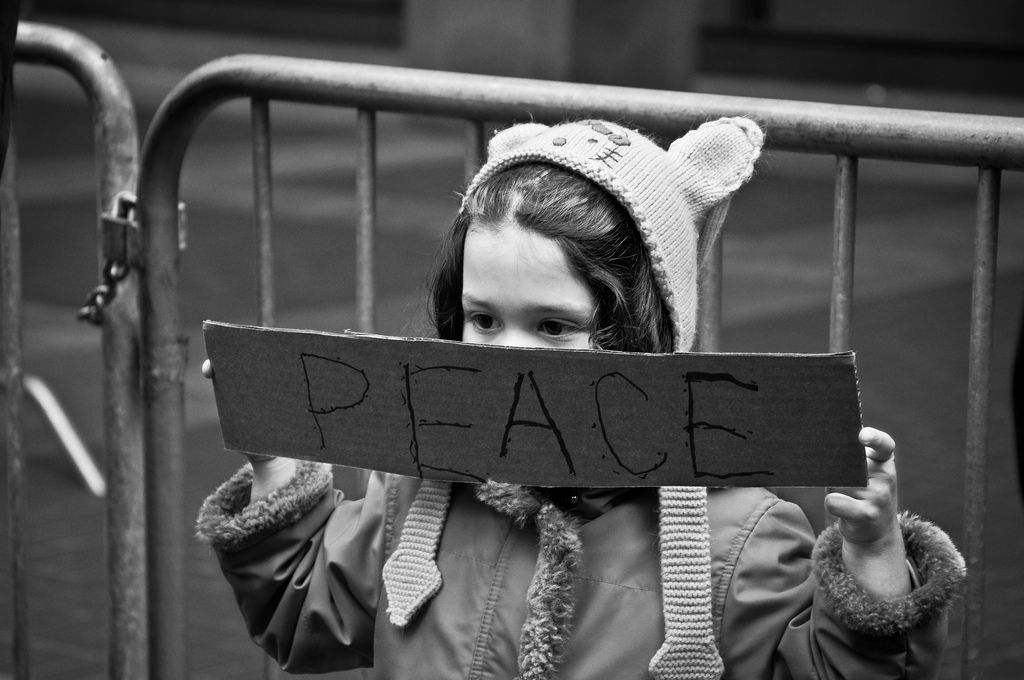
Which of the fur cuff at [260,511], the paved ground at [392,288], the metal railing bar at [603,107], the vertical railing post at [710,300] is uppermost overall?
the metal railing bar at [603,107]

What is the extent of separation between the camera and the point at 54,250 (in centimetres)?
910

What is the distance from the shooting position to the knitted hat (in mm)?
1763

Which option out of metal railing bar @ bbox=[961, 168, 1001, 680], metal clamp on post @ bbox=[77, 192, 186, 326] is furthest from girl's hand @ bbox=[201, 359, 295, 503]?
metal railing bar @ bbox=[961, 168, 1001, 680]

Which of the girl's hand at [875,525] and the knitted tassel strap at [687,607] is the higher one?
the girl's hand at [875,525]

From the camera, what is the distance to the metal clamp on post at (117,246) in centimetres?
253

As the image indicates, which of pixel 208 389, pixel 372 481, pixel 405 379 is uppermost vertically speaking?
pixel 405 379

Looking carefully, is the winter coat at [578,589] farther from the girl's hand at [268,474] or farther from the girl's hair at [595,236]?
the girl's hair at [595,236]

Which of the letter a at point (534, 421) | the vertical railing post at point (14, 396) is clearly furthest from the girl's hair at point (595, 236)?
the vertical railing post at point (14, 396)

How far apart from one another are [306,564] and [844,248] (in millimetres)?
843

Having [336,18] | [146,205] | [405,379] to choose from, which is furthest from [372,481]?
[336,18]

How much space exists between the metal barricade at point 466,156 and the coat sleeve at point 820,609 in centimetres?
35

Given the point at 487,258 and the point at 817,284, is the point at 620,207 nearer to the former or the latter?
the point at 487,258

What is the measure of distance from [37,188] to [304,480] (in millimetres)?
9705

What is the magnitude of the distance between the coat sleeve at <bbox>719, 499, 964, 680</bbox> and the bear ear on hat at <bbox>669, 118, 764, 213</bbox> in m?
0.40
